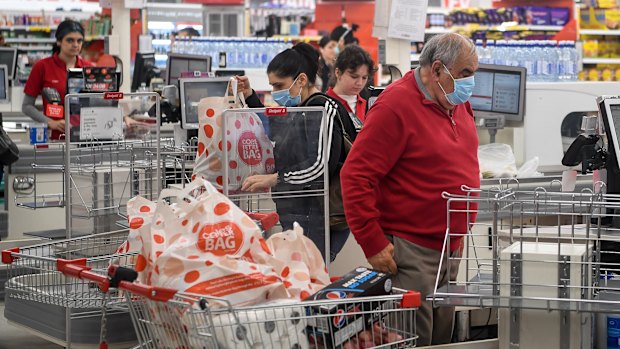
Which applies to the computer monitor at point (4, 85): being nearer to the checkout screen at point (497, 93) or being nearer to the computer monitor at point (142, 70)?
the computer monitor at point (142, 70)

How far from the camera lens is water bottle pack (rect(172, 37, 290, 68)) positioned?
12.2 m

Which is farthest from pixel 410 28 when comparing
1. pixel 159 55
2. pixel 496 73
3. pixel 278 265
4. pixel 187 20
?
pixel 187 20

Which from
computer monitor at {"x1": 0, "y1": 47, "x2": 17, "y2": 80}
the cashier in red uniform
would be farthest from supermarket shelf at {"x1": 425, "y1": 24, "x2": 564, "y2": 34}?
the cashier in red uniform

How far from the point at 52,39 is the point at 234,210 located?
44.2 ft

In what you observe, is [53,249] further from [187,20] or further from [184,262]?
[187,20]

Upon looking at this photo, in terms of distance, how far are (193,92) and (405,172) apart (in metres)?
3.07

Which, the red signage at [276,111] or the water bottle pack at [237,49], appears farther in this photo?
the water bottle pack at [237,49]

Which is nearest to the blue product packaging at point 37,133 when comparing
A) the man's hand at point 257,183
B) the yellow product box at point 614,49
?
the man's hand at point 257,183

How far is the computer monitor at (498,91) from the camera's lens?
21.1 feet

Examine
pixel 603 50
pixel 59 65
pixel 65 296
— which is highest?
pixel 603 50

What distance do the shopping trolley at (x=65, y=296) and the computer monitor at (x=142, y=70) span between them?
5431 millimetres

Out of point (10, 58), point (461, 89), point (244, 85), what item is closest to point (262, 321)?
point (461, 89)

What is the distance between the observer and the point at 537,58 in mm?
9938

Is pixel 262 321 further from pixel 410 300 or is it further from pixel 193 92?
pixel 193 92
